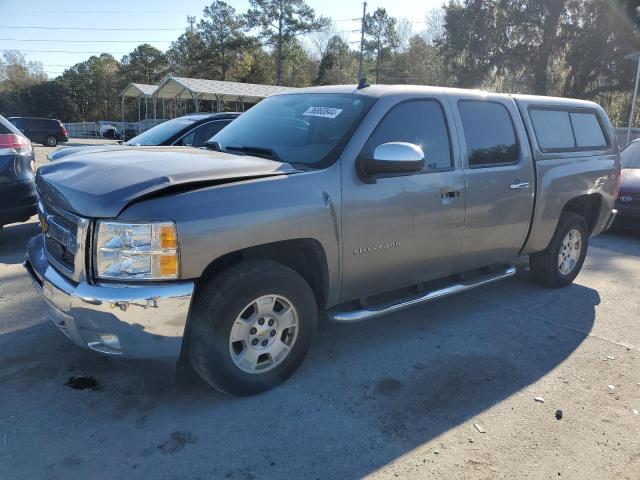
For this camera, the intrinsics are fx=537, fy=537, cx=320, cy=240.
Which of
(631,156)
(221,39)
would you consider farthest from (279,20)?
(631,156)

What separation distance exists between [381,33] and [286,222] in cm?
7188

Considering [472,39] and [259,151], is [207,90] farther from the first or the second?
[259,151]

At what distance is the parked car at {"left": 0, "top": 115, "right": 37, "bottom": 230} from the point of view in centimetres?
607

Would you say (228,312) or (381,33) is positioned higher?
(381,33)

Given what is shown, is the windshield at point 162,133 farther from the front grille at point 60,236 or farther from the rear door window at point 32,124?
the rear door window at point 32,124

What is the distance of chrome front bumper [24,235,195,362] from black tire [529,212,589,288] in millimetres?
3981

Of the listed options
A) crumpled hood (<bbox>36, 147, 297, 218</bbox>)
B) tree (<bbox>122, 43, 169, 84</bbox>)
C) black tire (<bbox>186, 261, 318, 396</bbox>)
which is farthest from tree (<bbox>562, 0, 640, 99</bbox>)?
tree (<bbox>122, 43, 169, 84</bbox>)

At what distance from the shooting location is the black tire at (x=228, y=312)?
9.84ft

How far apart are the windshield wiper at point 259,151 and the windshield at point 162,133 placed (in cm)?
424

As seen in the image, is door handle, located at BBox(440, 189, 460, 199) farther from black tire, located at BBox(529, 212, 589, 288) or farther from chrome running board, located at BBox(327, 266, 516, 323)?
black tire, located at BBox(529, 212, 589, 288)

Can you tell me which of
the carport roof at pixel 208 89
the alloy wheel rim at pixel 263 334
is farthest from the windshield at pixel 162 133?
the carport roof at pixel 208 89

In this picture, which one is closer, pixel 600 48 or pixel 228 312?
pixel 228 312

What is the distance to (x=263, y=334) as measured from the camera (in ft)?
10.8

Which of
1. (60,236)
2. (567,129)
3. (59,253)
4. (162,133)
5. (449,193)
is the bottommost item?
(59,253)
